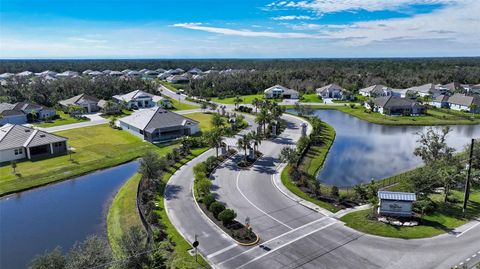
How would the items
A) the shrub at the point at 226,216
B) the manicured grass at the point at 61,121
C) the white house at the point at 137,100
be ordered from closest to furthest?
the shrub at the point at 226,216
the manicured grass at the point at 61,121
the white house at the point at 137,100

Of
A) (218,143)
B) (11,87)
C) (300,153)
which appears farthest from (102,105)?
(300,153)

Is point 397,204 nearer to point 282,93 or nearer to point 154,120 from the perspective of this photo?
point 154,120

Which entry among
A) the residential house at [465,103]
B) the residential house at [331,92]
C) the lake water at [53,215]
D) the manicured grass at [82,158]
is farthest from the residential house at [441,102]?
the lake water at [53,215]

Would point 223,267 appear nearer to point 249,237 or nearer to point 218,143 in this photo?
point 249,237

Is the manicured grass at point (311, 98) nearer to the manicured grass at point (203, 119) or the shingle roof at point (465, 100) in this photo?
the shingle roof at point (465, 100)

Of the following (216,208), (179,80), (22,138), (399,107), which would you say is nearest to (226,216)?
(216,208)

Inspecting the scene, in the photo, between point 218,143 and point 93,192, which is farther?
point 218,143

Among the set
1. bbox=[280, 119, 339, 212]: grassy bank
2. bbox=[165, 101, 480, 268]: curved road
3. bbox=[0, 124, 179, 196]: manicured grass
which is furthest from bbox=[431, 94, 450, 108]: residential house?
bbox=[0, 124, 179, 196]: manicured grass

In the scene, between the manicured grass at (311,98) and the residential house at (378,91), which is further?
the residential house at (378,91)
